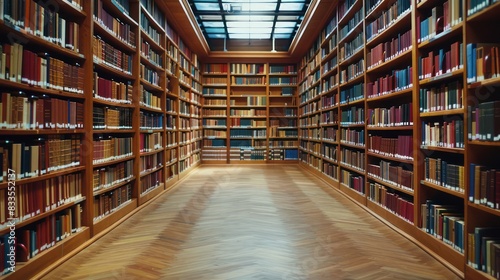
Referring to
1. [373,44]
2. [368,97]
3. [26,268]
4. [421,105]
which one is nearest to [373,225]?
[421,105]

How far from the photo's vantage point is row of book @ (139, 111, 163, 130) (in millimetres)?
5247

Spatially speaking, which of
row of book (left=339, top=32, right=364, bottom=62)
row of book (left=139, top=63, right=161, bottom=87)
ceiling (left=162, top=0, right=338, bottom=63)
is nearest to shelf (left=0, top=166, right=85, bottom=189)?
row of book (left=139, top=63, right=161, bottom=87)

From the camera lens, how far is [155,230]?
12.7 ft

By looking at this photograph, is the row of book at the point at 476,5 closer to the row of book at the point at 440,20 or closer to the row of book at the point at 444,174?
the row of book at the point at 440,20

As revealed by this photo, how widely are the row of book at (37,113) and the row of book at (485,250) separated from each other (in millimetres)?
3492

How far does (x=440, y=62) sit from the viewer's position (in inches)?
121

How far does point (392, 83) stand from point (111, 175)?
145 inches

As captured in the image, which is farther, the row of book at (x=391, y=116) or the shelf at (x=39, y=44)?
the row of book at (x=391, y=116)

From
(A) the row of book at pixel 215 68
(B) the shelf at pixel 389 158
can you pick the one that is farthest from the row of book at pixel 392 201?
(A) the row of book at pixel 215 68

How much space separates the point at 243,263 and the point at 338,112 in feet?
14.1

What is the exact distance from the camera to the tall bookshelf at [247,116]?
11031mm

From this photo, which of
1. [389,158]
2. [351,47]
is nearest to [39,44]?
[389,158]

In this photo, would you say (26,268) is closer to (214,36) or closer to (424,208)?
(424,208)

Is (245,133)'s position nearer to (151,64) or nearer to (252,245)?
(151,64)
